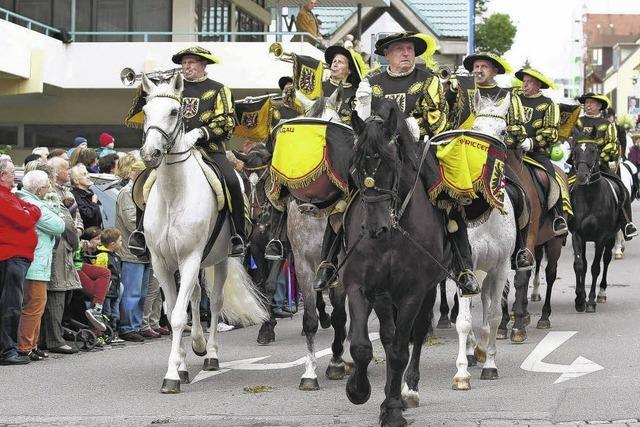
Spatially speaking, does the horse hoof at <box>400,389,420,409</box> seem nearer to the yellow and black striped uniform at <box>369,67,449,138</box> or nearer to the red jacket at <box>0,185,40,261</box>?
the yellow and black striped uniform at <box>369,67,449,138</box>

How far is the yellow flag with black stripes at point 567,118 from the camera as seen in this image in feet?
55.5

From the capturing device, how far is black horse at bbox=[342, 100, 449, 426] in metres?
9.33

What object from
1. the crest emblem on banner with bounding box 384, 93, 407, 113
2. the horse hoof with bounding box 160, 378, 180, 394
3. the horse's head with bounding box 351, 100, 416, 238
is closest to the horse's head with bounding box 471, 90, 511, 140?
the crest emblem on banner with bounding box 384, 93, 407, 113

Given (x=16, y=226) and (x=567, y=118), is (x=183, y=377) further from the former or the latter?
(x=567, y=118)

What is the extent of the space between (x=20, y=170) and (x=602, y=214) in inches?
337

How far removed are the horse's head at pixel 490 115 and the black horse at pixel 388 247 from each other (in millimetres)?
2807

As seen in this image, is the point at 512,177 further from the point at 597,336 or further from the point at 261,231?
the point at 261,231

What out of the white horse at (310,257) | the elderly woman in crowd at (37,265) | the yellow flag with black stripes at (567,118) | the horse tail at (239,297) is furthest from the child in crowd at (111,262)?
the yellow flag with black stripes at (567,118)

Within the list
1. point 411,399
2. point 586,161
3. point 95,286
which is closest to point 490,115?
point 411,399

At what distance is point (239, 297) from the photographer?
14.7 metres

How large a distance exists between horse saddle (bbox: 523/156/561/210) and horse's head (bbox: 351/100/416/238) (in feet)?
20.3

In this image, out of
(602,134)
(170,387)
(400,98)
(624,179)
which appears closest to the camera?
(400,98)

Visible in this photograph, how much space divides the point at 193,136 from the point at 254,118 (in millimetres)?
1997

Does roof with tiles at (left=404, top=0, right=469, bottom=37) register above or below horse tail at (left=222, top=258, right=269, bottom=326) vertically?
above
